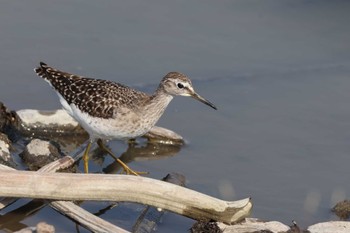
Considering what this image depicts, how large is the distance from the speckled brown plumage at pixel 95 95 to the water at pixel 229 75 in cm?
77

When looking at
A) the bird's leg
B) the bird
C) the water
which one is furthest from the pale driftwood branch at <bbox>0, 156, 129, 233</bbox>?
the bird's leg

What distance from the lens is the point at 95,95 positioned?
9695mm

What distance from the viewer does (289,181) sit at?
9531 millimetres

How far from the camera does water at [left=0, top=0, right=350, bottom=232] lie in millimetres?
9516

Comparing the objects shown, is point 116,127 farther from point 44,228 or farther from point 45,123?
point 44,228

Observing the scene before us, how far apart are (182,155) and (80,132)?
121 centimetres

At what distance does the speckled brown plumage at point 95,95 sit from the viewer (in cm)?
954

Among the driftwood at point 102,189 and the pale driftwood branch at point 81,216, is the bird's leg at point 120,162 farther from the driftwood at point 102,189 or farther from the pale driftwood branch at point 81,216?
the driftwood at point 102,189

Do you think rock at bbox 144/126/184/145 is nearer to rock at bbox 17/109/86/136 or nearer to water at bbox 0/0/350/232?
water at bbox 0/0/350/232

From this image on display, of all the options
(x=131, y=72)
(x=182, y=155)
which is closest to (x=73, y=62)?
(x=131, y=72)

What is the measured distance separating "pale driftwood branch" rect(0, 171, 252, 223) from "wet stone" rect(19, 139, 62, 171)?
149 cm

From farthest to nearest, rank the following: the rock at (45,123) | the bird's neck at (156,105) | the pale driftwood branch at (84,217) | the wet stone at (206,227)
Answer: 1. the rock at (45,123)
2. the bird's neck at (156,105)
3. the wet stone at (206,227)
4. the pale driftwood branch at (84,217)

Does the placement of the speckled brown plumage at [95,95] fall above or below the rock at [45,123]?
above

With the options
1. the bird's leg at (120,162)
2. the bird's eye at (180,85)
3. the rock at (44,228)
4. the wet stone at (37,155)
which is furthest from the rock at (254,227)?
the wet stone at (37,155)
